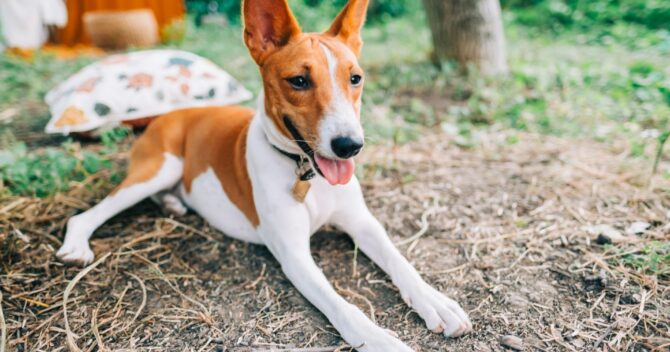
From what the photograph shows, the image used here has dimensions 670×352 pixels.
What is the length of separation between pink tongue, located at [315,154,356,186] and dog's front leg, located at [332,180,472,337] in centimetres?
36

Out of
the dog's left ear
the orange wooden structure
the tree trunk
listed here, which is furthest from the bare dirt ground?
the orange wooden structure

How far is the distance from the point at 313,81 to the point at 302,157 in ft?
1.32

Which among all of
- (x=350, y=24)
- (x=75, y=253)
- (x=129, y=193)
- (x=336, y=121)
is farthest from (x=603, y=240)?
(x=75, y=253)

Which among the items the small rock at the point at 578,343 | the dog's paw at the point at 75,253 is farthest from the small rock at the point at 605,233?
the dog's paw at the point at 75,253

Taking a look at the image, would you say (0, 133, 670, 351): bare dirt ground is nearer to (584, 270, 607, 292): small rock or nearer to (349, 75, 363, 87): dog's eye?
(584, 270, 607, 292): small rock

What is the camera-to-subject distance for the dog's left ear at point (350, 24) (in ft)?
8.20

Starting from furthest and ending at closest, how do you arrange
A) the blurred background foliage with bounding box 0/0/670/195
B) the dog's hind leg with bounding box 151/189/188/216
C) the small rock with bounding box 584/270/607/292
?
1. the blurred background foliage with bounding box 0/0/670/195
2. the dog's hind leg with bounding box 151/189/188/216
3. the small rock with bounding box 584/270/607/292

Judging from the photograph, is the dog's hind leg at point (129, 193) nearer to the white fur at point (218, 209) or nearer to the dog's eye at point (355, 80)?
the white fur at point (218, 209)

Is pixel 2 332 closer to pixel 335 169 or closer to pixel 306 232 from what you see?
pixel 306 232

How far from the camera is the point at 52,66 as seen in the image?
6922mm

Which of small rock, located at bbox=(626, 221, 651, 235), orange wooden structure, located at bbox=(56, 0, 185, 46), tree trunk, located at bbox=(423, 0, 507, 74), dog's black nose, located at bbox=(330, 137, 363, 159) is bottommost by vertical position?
orange wooden structure, located at bbox=(56, 0, 185, 46)

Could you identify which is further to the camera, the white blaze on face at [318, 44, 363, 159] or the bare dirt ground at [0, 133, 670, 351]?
the bare dirt ground at [0, 133, 670, 351]

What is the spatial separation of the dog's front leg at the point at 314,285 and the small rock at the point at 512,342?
42 centimetres

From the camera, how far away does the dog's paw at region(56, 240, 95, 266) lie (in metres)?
2.69
